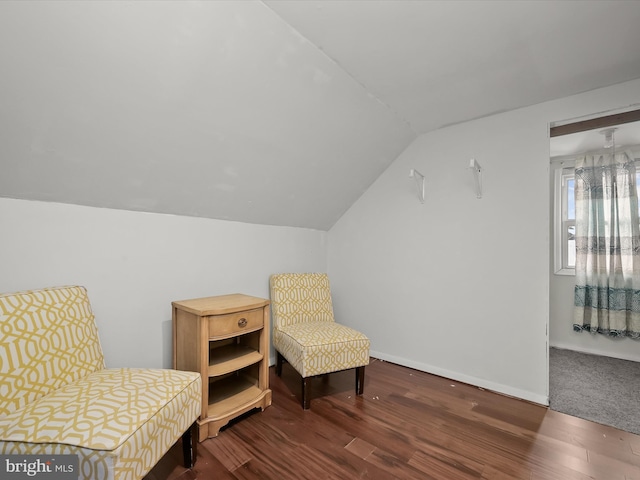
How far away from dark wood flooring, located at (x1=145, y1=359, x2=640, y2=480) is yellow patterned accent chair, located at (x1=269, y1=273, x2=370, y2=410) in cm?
24

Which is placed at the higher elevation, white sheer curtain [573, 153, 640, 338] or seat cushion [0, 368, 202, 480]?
white sheer curtain [573, 153, 640, 338]

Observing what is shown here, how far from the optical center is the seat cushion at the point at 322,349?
6.38ft

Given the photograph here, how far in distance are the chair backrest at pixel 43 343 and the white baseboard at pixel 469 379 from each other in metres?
2.25

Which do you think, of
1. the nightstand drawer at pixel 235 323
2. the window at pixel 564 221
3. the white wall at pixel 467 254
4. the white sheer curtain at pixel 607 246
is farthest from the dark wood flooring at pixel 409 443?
the window at pixel 564 221

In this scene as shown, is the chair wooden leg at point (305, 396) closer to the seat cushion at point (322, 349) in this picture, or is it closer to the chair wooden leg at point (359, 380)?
the seat cushion at point (322, 349)

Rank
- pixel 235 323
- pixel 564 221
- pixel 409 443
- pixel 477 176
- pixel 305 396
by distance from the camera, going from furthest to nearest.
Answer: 1. pixel 564 221
2. pixel 477 176
3. pixel 305 396
4. pixel 235 323
5. pixel 409 443

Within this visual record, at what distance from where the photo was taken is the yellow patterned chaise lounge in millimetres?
899

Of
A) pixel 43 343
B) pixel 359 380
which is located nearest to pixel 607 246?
pixel 359 380

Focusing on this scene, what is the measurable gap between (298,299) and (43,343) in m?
1.65

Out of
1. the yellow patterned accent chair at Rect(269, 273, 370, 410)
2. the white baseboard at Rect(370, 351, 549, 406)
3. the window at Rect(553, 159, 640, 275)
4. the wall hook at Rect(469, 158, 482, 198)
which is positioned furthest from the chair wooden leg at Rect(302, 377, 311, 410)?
the window at Rect(553, 159, 640, 275)

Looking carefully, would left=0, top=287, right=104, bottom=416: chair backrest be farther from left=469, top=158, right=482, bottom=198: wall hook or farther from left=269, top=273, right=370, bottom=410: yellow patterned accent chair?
left=469, top=158, right=482, bottom=198: wall hook

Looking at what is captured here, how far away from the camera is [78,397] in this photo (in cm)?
110

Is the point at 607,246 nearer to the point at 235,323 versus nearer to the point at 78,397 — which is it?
the point at 235,323

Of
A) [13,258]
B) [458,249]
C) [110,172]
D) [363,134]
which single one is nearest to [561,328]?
[458,249]
